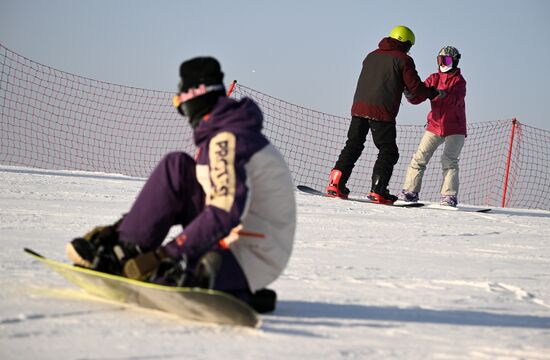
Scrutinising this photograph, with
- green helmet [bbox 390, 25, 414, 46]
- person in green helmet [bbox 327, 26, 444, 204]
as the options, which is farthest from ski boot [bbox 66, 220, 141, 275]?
green helmet [bbox 390, 25, 414, 46]

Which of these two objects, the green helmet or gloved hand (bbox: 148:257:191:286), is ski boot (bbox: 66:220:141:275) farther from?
the green helmet

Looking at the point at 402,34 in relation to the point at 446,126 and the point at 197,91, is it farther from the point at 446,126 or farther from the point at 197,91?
the point at 197,91

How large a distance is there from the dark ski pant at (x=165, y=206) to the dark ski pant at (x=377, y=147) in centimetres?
666

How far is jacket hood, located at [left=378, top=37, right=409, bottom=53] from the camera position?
32.7ft

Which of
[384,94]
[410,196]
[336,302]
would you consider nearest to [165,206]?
[336,302]

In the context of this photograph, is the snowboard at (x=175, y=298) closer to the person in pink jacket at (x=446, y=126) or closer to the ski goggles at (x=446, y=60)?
the person in pink jacket at (x=446, y=126)

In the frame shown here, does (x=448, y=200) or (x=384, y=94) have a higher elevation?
(x=384, y=94)

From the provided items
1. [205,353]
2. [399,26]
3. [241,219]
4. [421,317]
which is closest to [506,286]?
[421,317]

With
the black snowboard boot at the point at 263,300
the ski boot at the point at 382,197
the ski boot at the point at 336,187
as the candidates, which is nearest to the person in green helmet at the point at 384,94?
the ski boot at the point at 382,197

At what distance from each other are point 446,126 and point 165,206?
7602mm

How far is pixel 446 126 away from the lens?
10602 mm

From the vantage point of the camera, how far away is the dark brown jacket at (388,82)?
989cm

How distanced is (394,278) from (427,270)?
58 cm

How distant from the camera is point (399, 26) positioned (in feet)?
33.0
